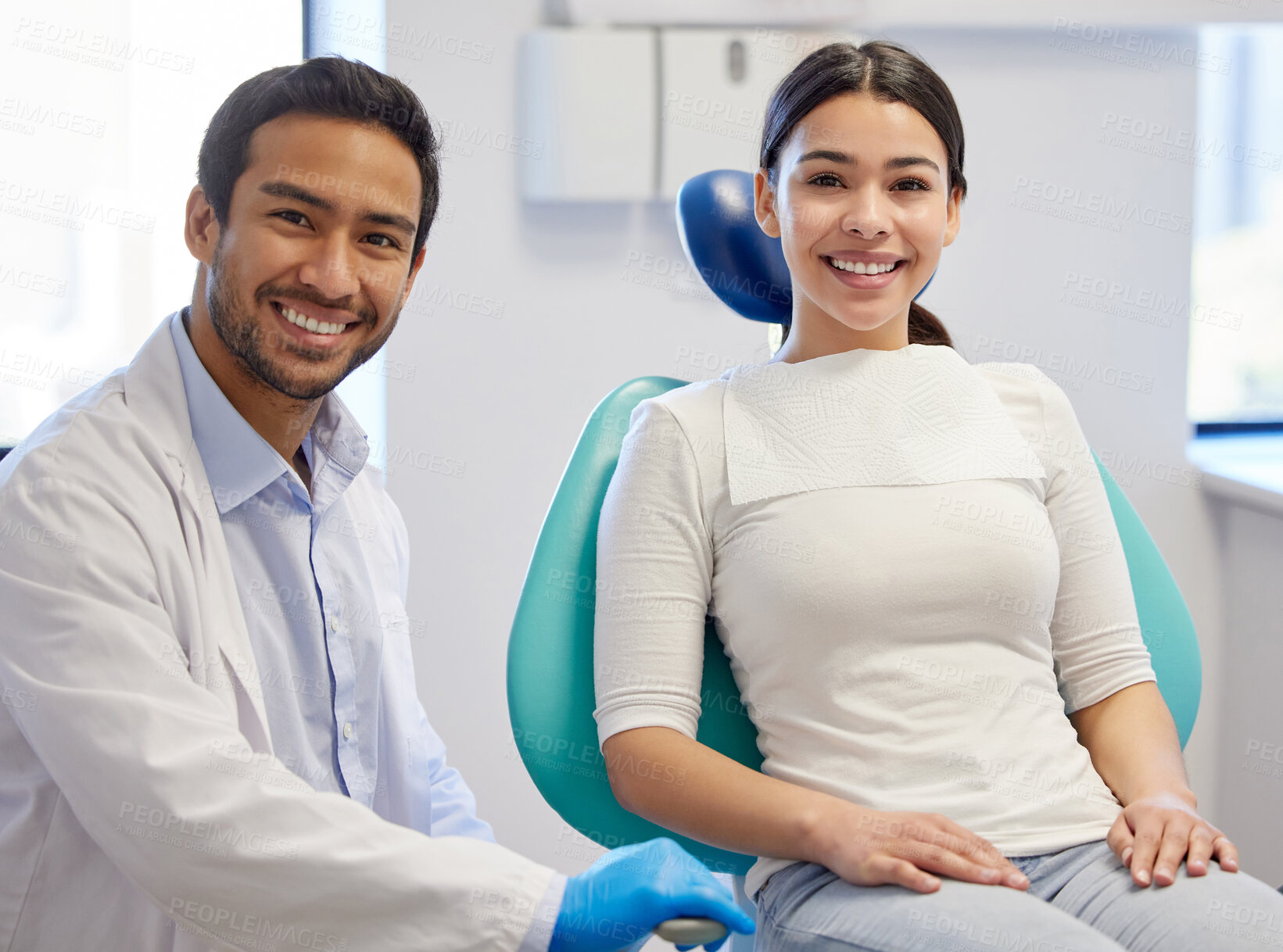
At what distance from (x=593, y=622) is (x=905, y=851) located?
1.31ft

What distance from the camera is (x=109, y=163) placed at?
1.88 meters

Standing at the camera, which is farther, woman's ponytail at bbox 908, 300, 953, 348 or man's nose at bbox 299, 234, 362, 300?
woman's ponytail at bbox 908, 300, 953, 348

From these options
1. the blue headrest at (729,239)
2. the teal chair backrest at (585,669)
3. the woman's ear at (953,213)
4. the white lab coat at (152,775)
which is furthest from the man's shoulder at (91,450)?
the woman's ear at (953,213)

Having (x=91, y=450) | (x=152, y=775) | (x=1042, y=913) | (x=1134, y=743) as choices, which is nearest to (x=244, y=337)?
(x=91, y=450)

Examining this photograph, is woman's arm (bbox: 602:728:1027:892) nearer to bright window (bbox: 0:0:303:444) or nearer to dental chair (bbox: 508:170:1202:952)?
dental chair (bbox: 508:170:1202:952)

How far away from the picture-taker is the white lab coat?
2.64 ft

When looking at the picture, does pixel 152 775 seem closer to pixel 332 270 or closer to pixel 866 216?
pixel 332 270

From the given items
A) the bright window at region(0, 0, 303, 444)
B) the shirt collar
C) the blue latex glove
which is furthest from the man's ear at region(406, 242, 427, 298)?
the bright window at region(0, 0, 303, 444)

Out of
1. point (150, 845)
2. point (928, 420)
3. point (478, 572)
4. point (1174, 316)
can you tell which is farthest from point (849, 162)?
point (1174, 316)

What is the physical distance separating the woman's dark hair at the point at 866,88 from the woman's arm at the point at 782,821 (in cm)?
64

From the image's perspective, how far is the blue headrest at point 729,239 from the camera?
132cm

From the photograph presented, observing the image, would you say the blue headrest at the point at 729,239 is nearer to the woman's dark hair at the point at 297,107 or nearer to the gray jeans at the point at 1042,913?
the woman's dark hair at the point at 297,107

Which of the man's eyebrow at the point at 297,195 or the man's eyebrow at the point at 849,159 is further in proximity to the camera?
the man's eyebrow at the point at 849,159

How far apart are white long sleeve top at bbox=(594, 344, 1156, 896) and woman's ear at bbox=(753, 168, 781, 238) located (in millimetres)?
169
